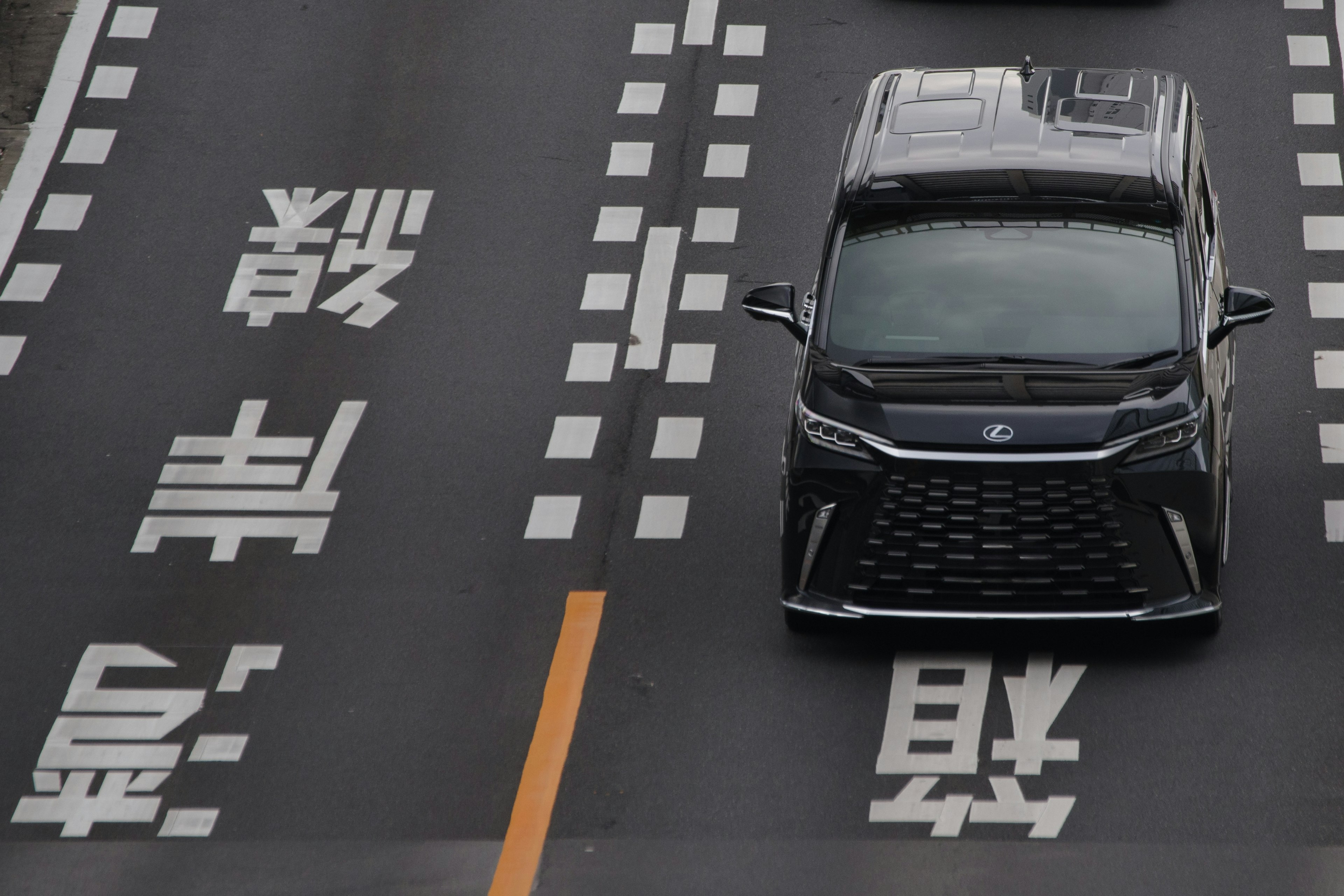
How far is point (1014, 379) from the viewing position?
328 inches

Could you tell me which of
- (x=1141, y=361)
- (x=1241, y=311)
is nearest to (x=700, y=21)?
(x=1241, y=311)

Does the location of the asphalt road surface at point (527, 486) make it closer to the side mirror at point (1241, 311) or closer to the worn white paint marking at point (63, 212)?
the worn white paint marking at point (63, 212)

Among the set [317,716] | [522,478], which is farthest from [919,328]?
[317,716]

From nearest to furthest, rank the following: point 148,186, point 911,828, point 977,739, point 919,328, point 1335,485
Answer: point 911,828, point 977,739, point 919,328, point 1335,485, point 148,186

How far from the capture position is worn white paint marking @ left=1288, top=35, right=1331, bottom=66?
47.1 feet

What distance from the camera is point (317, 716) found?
858 cm

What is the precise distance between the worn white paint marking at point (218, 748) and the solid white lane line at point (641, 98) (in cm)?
726

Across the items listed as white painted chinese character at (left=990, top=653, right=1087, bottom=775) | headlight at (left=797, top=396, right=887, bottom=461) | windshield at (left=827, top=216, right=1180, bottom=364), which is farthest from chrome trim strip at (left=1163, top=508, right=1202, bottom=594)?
headlight at (left=797, top=396, right=887, bottom=461)

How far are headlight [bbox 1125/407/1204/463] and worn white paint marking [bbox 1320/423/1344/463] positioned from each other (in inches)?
98.5

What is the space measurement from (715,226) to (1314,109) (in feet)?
16.4

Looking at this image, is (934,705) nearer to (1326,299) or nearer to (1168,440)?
(1168,440)

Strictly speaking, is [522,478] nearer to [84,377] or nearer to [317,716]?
[317,716]

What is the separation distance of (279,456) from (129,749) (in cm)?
266

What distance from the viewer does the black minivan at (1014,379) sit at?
808cm
